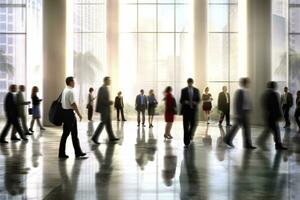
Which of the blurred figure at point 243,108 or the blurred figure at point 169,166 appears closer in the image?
the blurred figure at point 169,166

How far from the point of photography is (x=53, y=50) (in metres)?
25.1

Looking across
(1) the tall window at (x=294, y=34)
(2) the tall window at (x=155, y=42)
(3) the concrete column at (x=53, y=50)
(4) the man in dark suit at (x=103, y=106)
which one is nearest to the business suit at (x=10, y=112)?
(4) the man in dark suit at (x=103, y=106)

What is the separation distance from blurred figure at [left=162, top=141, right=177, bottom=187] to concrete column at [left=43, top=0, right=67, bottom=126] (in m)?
12.5

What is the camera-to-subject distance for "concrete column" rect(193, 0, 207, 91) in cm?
2920

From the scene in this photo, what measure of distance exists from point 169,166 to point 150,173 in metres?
1.00

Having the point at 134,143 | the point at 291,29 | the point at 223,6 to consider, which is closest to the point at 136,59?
the point at 223,6

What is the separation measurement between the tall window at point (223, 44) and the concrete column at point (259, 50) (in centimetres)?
724

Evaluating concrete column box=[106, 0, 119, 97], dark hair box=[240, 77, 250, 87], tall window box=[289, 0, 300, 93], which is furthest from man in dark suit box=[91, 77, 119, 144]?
tall window box=[289, 0, 300, 93]

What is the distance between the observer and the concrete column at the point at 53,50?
25.0m

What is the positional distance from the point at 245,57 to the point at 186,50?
9045 mm

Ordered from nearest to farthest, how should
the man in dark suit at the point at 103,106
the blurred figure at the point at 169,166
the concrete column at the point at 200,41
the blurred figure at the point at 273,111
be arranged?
1. the blurred figure at the point at 169,166
2. the blurred figure at the point at 273,111
3. the man in dark suit at the point at 103,106
4. the concrete column at the point at 200,41

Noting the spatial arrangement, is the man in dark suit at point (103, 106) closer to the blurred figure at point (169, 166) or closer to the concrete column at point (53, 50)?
the blurred figure at point (169, 166)

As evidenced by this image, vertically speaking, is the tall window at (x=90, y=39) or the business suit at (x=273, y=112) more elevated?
the tall window at (x=90, y=39)

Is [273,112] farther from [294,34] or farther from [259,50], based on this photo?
[294,34]
